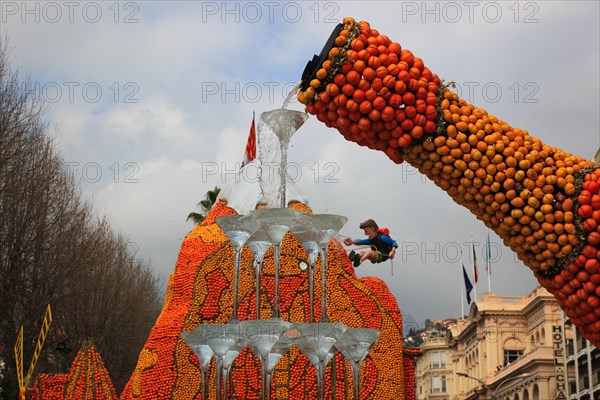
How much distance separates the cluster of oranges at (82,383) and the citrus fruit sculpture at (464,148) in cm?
1029

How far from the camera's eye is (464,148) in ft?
26.4

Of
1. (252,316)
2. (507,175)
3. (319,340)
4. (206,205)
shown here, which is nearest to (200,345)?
(319,340)

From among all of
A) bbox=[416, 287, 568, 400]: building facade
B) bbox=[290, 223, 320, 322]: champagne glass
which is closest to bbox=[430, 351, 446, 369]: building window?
bbox=[416, 287, 568, 400]: building facade

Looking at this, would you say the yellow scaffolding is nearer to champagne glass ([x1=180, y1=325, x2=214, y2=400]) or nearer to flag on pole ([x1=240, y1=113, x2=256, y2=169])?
flag on pole ([x1=240, y1=113, x2=256, y2=169])

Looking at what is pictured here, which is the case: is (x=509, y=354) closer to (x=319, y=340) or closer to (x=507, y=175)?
(x=319, y=340)

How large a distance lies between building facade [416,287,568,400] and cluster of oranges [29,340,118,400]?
3380cm

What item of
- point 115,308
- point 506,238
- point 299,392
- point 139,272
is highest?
point 139,272

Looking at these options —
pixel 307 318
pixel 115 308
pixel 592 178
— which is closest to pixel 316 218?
pixel 592 178

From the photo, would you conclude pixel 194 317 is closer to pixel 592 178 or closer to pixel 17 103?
pixel 592 178

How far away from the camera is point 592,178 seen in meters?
8.17

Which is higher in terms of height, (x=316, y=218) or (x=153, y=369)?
(x=316, y=218)

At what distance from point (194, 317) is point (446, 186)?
23.8 ft

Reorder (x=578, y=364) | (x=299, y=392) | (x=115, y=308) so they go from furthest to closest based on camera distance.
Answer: (x=578, y=364)
(x=115, y=308)
(x=299, y=392)

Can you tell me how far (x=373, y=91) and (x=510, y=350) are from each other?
64.6 metres
